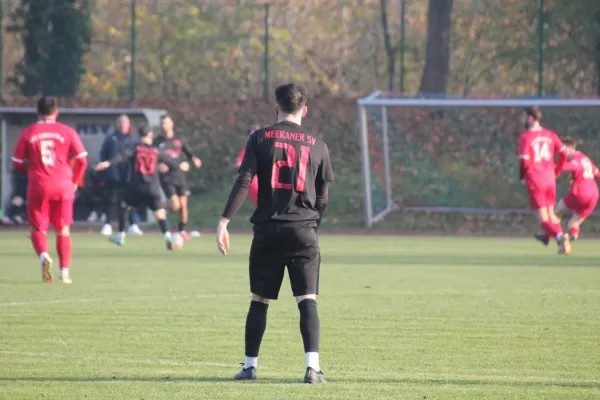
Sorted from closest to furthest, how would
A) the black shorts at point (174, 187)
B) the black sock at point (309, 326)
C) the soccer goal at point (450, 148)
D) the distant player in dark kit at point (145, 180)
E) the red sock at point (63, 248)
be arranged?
1. the black sock at point (309, 326)
2. the red sock at point (63, 248)
3. the distant player in dark kit at point (145, 180)
4. the black shorts at point (174, 187)
5. the soccer goal at point (450, 148)

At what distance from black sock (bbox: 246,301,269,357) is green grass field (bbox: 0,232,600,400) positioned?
213 mm

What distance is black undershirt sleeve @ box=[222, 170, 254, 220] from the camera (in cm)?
825

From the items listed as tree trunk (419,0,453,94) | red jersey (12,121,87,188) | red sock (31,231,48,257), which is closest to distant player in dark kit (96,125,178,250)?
red sock (31,231,48,257)

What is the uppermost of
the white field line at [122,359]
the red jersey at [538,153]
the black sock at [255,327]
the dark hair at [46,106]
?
the dark hair at [46,106]

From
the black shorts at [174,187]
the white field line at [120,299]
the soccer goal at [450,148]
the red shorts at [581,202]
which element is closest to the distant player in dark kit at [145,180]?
the black shorts at [174,187]

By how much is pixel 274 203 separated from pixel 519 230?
21581mm

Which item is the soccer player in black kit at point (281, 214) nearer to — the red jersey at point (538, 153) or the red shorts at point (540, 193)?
the red jersey at point (538, 153)

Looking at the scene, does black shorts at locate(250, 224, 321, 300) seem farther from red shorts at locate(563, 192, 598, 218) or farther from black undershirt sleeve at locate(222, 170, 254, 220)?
red shorts at locate(563, 192, 598, 218)

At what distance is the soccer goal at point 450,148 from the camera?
2953 centimetres

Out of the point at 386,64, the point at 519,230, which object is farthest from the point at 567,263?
the point at 386,64

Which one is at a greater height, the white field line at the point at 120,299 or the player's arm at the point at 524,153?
the player's arm at the point at 524,153

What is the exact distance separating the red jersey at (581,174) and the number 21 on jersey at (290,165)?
44.4ft

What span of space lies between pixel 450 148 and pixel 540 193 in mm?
10684

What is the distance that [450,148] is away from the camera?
3100cm
